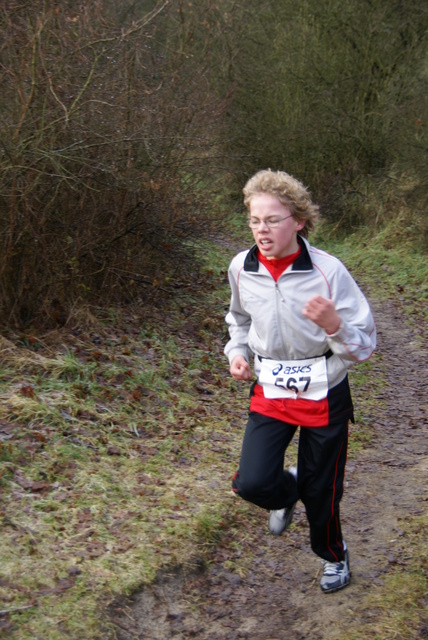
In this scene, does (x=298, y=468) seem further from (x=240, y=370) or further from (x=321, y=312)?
(x=321, y=312)

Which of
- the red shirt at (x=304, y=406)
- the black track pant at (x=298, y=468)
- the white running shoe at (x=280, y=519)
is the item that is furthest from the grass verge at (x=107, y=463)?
the red shirt at (x=304, y=406)

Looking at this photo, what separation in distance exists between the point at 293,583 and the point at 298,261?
1.92m

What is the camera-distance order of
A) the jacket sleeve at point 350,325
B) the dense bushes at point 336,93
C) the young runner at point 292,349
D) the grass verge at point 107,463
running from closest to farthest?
the jacket sleeve at point 350,325, the young runner at point 292,349, the grass verge at point 107,463, the dense bushes at point 336,93

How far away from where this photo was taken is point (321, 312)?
3203 millimetres

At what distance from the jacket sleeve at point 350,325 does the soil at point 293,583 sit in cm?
142

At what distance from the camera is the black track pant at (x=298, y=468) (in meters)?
3.65

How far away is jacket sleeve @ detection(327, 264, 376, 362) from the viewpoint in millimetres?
3383

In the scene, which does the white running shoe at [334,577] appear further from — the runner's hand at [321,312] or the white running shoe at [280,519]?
the runner's hand at [321,312]

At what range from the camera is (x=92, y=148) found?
278 inches

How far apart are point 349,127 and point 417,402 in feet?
29.8

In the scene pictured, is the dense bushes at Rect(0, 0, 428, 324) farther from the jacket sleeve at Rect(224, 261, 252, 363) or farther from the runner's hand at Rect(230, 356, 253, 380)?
the runner's hand at Rect(230, 356, 253, 380)

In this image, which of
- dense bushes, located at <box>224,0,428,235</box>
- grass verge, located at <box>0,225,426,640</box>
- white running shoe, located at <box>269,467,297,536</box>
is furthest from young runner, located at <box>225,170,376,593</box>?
dense bushes, located at <box>224,0,428,235</box>

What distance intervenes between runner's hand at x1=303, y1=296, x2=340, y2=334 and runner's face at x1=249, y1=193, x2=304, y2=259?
1.31 ft

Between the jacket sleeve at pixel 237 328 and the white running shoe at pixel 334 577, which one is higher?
the jacket sleeve at pixel 237 328
